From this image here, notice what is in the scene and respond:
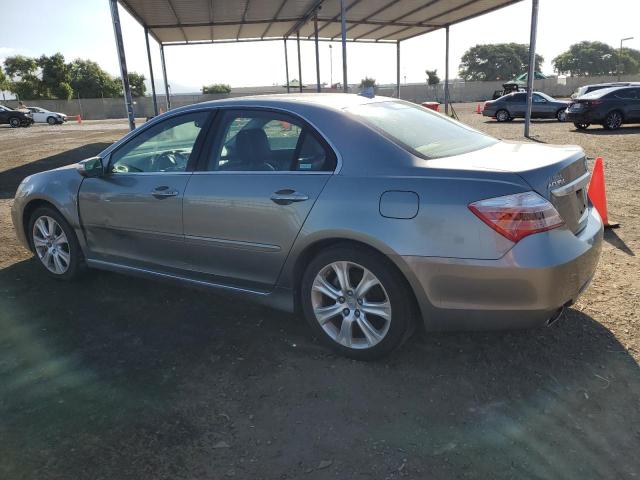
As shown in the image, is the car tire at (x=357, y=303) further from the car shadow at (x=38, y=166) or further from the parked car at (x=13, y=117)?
the parked car at (x=13, y=117)

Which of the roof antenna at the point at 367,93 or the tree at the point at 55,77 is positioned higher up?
the tree at the point at 55,77

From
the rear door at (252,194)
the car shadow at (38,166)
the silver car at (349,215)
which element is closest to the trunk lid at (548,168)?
the silver car at (349,215)

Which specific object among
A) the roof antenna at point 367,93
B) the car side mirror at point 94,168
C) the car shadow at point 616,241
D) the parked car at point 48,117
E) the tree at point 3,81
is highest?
the tree at point 3,81

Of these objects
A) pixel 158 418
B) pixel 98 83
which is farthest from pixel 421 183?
pixel 98 83

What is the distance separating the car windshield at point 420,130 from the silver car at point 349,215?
0.06 ft

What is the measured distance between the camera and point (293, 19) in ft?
59.9

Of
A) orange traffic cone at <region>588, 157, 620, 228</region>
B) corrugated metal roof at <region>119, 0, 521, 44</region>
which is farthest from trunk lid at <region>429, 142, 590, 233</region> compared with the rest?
corrugated metal roof at <region>119, 0, 521, 44</region>

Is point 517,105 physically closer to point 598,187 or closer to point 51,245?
point 598,187

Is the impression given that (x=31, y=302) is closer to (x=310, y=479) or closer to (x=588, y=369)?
(x=310, y=479)

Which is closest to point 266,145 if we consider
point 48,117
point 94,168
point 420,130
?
point 420,130

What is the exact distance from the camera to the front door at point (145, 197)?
3.71 meters

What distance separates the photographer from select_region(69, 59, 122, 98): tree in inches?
2904

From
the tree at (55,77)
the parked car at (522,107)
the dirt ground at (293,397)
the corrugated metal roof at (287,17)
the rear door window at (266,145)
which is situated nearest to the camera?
the dirt ground at (293,397)

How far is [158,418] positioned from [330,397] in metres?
0.93
